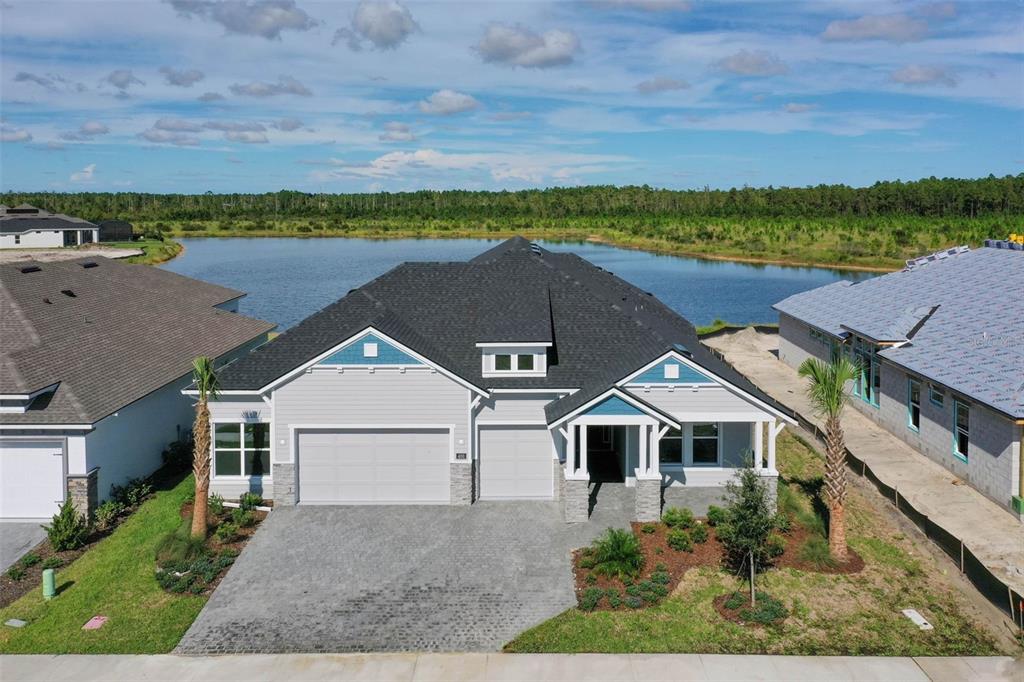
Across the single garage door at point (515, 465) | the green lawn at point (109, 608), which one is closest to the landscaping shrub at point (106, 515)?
the green lawn at point (109, 608)

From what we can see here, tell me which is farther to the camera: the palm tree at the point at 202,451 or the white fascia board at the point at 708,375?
the white fascia board at the point at 708,375

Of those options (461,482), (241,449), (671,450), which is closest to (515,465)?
(461,482)

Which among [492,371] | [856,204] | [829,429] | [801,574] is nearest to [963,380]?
[829,429]

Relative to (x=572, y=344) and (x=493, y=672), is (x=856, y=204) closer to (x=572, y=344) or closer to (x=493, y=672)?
(x=572, y=344)

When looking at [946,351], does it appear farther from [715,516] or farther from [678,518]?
[678,518]

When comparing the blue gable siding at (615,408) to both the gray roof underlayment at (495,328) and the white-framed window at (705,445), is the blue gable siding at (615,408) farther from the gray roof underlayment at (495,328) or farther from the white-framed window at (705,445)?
the white-framed window at (705,445)
